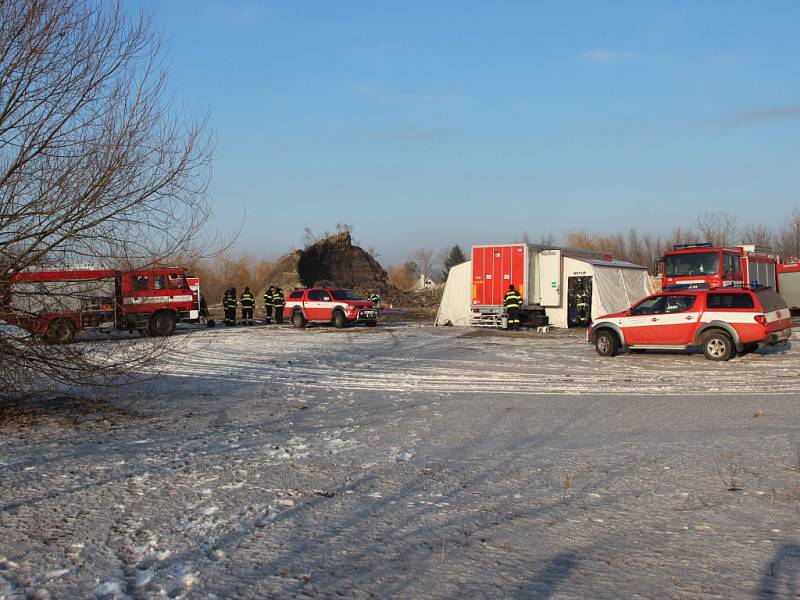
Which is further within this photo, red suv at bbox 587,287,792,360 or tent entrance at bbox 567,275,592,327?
tent entrance at bbox 567,275,592,327

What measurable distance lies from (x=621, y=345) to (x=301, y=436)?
11.9 metres

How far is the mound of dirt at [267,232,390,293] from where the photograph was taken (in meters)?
58.6

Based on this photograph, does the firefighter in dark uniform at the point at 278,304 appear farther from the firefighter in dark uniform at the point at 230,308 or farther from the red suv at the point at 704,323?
the red suv at the point at 704,323

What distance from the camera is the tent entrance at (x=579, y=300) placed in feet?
93.9

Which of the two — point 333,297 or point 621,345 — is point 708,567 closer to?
point 621,345

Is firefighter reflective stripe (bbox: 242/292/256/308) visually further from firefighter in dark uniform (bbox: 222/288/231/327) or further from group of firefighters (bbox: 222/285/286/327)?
firefighter in dark uniform (bbox: 222/288/231/327)

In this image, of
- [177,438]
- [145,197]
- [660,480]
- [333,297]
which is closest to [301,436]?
[177,438]

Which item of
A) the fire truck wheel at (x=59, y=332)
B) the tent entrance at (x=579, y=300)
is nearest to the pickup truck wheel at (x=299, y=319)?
the tent entrance at (x=579, y=300)

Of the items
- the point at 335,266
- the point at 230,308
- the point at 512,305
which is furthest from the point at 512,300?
the point at 335,266

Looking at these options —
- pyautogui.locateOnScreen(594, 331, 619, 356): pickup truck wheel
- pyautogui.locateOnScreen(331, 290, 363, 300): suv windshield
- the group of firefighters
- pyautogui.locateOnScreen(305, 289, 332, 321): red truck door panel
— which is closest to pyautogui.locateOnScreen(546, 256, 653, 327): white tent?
pyautogui.locateOnScreen(331, 290, 363, 300): suv windshield

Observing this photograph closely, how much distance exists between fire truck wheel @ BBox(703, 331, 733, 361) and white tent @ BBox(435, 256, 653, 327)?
10742 millimetres

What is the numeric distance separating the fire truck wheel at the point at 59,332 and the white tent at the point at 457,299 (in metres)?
22.0

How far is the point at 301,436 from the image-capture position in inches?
349

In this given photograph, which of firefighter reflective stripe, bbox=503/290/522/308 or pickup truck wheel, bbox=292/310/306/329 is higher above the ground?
firefighter reflective stripe, bbox=503/290/522/308
